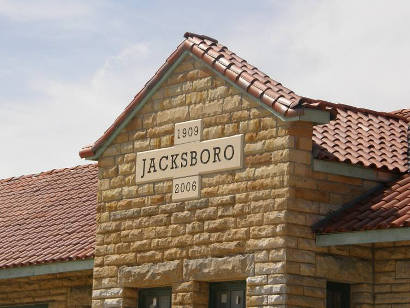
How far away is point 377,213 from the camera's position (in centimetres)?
1438

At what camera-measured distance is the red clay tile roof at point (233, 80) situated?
47.9 ft

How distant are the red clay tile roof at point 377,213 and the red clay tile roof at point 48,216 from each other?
14.1ft

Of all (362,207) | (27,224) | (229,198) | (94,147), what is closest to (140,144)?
(94,147)

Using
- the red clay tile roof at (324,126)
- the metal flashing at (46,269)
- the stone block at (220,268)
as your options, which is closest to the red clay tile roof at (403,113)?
the red clay tile roof at (324,126)

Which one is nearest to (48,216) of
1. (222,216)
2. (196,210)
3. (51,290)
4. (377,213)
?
(51,290)

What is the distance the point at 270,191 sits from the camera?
48.0 ft

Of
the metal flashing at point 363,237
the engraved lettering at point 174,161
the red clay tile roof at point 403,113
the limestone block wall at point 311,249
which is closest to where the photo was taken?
the metal flashing at point 363,237

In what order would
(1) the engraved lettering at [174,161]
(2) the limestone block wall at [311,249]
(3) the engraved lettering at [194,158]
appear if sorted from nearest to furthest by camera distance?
(2) the limestone block wall at [311,249] < (3) the engraved lettering at [194,158] < (1) the engraved lettering at [174,161]

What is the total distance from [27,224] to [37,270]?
286 cm

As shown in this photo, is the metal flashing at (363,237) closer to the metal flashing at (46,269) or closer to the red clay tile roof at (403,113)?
the metal flashing at (46,269)

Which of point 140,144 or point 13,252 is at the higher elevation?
point 140,144

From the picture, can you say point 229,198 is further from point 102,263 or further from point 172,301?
point 102,263

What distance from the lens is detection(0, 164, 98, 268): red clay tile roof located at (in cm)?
1833

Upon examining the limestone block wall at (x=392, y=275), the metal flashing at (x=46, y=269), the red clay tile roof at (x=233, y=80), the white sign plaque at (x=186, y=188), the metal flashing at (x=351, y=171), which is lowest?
the limestone block wall at (x=392, y=275)
